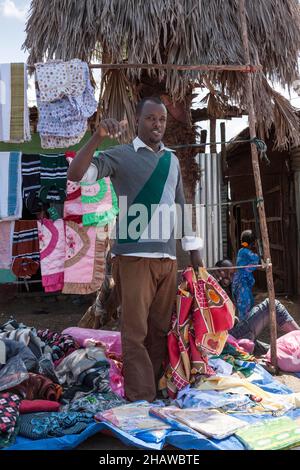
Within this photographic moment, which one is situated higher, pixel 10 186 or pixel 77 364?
pixel 10 186

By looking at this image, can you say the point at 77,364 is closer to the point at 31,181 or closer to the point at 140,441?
the point at 140,441

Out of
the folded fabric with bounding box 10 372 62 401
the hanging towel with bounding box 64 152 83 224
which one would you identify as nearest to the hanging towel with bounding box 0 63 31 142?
the hanging towel with bounding box 64 152 83 224

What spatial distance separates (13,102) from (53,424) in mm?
2620

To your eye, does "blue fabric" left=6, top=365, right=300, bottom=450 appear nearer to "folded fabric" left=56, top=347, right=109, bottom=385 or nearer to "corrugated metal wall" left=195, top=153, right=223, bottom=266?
"folded fabric" left=56, top=347, right=109, bottom=385

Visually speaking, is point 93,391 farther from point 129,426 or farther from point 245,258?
point 245,258

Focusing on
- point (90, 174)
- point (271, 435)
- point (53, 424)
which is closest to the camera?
point (271, 435)

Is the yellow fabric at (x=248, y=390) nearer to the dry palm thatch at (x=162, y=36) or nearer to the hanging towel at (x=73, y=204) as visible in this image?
the hanging towel at (x=73, y=204)

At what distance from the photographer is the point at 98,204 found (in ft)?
16.3

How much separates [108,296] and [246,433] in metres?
2.76

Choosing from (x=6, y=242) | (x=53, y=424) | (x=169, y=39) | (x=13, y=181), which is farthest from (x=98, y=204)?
(x=53, y=424)

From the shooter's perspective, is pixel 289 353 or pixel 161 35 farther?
pixel 161 35

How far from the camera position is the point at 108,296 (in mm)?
5586

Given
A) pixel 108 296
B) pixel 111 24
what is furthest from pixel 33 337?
pixel 111 24

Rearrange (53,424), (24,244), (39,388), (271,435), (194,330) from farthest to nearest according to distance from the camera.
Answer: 1. (24,244)
2. (194,330)
3. (39,388)
4. (53,424)
5. (271,435)
